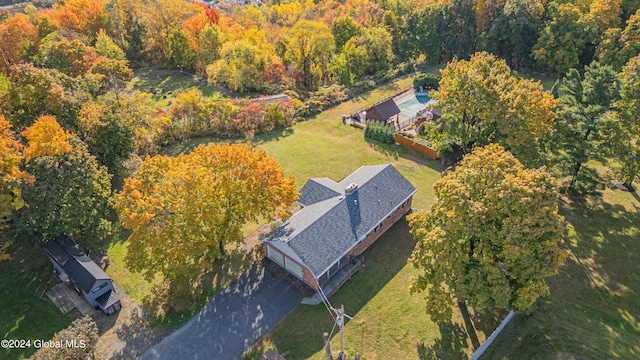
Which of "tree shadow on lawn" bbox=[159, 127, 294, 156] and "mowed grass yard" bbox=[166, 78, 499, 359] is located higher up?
"tree shadow on lawn" bbox=[159, 127, 294, 156]

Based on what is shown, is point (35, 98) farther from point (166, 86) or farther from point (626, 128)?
point (626, 128)

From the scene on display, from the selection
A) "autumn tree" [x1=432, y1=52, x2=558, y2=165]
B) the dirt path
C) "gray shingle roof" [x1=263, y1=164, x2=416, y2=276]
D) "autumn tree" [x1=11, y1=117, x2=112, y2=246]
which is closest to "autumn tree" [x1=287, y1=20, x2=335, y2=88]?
"autumn tree" [x1=432, y1=52, x2=558, y2=165]

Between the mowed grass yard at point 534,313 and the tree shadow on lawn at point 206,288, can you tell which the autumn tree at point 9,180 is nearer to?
the tree shadow on lawn at point 206,288

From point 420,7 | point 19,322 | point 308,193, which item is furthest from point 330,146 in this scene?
point 420,7

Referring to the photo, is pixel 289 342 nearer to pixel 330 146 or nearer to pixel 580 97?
pixel 330 146

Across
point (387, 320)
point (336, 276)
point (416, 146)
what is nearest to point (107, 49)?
point (416, 146)

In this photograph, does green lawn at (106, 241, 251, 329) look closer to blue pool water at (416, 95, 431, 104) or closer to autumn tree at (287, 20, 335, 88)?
blue pool water at (416, 95, 431, 104)
